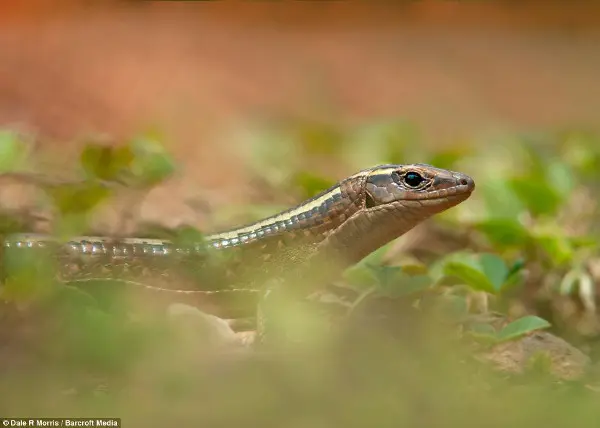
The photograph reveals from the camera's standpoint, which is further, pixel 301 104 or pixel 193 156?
pixel 301 104

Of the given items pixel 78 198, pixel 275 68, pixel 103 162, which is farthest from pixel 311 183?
pixel 275 68

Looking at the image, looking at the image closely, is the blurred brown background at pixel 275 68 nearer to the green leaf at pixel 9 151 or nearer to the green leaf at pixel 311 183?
the green leaf at pixel 311 183

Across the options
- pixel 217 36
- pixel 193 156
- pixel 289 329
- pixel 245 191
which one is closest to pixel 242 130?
pixel 193 156

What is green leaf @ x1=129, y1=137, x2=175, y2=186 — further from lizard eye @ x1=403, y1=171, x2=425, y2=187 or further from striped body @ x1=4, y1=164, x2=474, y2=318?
lizard eye @ x1=403, y1=171, x2=425, y2=187

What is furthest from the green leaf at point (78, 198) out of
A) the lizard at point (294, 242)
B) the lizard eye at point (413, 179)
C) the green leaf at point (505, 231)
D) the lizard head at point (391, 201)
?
the green leaf at point (505, 231)

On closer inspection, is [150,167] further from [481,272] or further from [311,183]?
[481,272]

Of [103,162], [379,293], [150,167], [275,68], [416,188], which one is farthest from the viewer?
[275,68]

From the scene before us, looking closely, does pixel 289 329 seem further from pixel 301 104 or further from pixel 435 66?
pixel 435 66

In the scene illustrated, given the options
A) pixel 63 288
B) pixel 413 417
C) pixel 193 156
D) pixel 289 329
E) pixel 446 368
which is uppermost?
pixel 193 156
